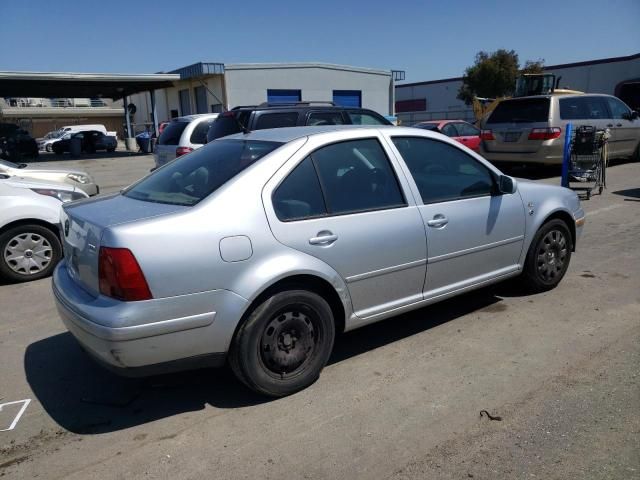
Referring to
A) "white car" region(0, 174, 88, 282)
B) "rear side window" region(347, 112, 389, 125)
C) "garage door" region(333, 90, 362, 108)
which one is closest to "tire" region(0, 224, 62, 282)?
"white car" region(0, 174, 88, 282)

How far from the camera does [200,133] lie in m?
10.0

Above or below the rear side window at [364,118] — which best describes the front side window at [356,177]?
below

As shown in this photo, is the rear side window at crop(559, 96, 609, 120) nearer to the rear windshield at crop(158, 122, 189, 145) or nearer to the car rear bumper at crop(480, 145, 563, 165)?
the car rear bumper at crop(480, 145, 563, 165)

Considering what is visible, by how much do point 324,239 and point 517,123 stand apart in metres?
10.2

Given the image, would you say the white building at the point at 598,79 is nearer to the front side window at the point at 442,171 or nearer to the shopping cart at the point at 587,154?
the shopping cart at the point at 587,154

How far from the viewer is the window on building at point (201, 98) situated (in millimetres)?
33213

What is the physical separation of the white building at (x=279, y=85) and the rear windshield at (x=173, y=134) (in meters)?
18.6

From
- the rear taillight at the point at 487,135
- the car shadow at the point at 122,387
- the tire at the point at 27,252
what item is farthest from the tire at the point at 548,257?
the rear taillight at the point at 487,135

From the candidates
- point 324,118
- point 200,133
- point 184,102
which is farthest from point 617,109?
point 184,102

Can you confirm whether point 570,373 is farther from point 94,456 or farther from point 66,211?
point 66,211

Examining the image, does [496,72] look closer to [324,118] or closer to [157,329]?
[324,118]

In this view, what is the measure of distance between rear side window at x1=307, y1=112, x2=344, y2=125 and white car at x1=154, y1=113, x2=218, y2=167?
87.1 inches

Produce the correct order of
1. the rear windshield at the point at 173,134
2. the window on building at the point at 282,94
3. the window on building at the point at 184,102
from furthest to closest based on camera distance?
the window on building at the point at 184,102, the window on building at the point at 282,94, the rear windshield at the point at 173,134

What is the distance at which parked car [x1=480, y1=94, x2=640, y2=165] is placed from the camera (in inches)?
462
